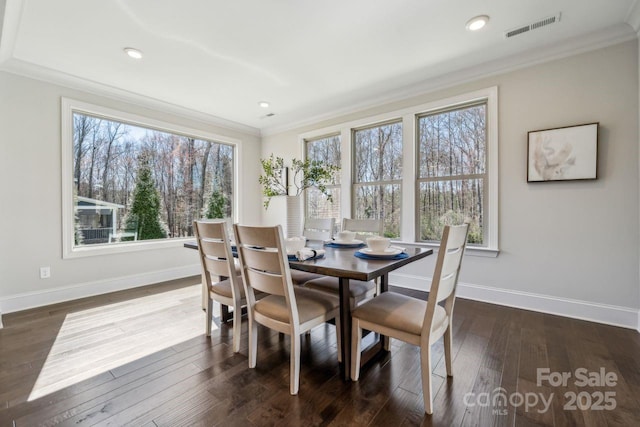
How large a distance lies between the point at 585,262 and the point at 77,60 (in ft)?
17.3

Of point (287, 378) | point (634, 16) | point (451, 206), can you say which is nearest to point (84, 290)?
point (287, 378)

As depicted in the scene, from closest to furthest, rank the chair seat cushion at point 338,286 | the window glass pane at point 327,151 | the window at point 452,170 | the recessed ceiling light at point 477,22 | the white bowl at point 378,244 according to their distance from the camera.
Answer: the white bowl at point 378,244 → the chair seat cushion at point 338,286 → the recessed ceiling light at point 477,22 → the window at point 452,170 → the window glass pane at point 327,151

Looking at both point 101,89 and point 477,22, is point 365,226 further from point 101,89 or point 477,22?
point 101,89

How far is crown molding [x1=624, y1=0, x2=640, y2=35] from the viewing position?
2.14m

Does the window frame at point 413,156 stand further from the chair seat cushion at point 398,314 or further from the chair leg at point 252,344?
the chair leg at point 252,344

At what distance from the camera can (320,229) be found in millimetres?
3064

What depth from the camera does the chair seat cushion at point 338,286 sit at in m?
2.11

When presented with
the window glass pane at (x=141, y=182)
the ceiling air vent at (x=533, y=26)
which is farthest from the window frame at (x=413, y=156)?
the window glass pane at (x=141, y=182)

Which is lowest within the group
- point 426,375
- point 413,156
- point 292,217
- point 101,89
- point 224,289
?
point 426,375

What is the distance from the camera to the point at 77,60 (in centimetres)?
287

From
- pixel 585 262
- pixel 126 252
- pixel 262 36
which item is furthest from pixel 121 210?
pixel 585 262

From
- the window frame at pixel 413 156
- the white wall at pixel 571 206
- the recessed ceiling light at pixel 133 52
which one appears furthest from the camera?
the window frame at pixel 413 156

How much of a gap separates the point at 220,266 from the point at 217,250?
129 mm

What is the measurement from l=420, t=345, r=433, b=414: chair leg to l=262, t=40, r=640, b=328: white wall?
210cm
